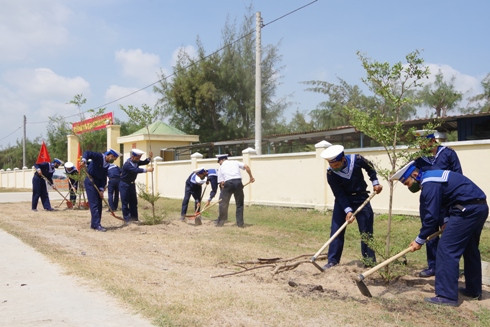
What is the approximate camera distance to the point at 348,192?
254 inches

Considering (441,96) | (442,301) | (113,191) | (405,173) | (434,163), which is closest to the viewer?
(442,301)

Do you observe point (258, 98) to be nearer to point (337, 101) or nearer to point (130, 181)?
point (130, 181)

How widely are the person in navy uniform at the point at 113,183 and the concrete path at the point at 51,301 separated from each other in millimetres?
6643

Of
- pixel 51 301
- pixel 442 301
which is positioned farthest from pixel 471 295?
pixel 51 301

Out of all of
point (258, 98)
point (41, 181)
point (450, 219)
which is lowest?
point (450, 219)

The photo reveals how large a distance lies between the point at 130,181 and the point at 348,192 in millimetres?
6330

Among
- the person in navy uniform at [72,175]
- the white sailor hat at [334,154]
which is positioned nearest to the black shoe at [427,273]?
the white sailor hat at [334,154]

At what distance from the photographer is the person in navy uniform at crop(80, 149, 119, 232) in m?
10.6

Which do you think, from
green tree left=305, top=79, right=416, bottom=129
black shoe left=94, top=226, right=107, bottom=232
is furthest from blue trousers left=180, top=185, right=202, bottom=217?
green tree left=305, top=79, right=416, bottom=129

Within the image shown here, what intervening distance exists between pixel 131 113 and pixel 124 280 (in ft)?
19.2

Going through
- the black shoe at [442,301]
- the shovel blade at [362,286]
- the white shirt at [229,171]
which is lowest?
the black shoe at [442,301]

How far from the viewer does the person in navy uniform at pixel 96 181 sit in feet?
34.6

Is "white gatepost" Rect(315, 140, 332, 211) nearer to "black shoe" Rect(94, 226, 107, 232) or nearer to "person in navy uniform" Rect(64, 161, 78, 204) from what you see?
"black shoe" Rect(94, 226, 107, 232)

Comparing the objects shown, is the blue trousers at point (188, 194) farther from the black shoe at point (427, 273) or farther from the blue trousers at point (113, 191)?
the black shoe at point (427, 273)
